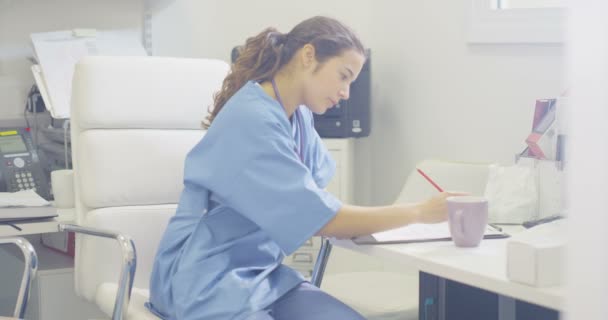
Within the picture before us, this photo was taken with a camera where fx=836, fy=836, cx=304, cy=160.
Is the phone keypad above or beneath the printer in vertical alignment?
beneath

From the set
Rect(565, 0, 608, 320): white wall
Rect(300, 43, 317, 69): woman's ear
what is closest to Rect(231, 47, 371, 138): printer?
Rect(300, 43, 317, 69): woman's ear

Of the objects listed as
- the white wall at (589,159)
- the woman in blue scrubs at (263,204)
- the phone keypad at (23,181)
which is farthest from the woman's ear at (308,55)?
the phone keypad at (23,181)

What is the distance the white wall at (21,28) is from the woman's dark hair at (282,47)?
4.77 ft

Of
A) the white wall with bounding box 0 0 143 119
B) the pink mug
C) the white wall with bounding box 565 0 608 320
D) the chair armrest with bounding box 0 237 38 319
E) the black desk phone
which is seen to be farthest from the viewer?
the white wall with bounding box 0 0 143 119

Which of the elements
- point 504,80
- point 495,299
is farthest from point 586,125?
point 504,80

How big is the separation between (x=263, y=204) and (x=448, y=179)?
860mm

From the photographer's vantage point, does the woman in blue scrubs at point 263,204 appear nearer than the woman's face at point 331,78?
Yes

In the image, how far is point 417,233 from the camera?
4.97 ft

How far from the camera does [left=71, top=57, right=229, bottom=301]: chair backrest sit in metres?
1.90

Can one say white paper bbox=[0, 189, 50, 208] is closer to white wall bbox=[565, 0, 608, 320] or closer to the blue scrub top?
the blue scrub top

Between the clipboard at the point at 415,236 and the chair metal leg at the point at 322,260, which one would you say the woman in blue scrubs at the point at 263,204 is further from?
the chair metal leg at the point at 322,260

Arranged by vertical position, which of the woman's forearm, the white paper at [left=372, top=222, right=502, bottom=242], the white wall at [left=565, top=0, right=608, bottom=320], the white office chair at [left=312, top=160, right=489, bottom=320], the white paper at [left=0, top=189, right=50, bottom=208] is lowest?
the white office chair at [left=312, top=160, right=489, bottom=320]

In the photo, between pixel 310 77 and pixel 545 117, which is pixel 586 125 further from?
pixel 545 117

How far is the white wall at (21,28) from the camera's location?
2.96 meters
